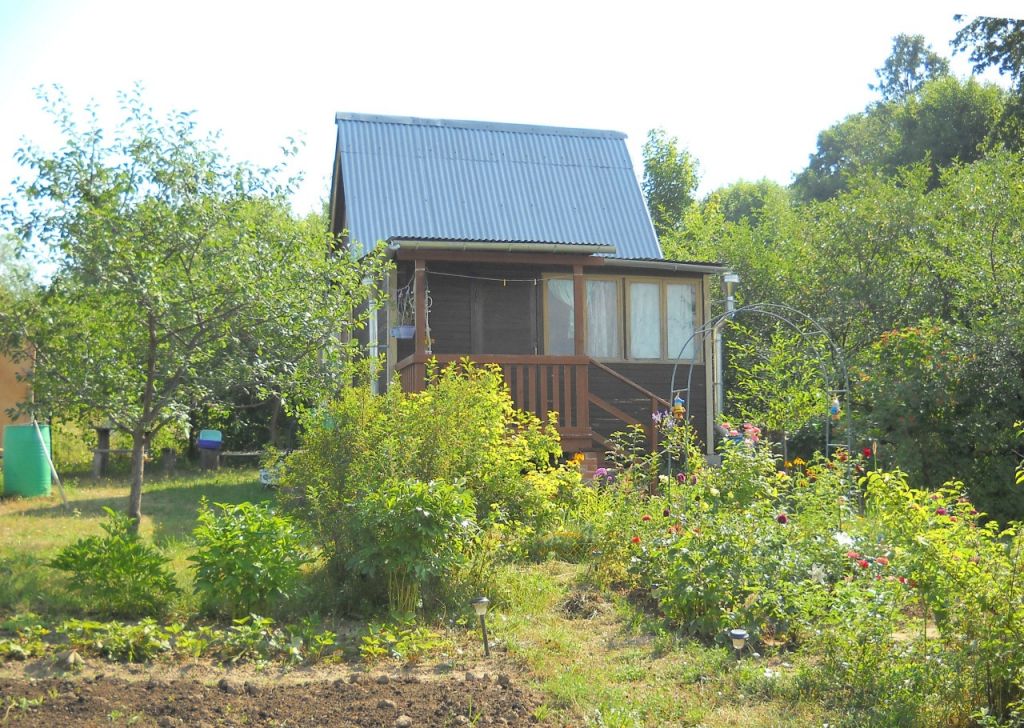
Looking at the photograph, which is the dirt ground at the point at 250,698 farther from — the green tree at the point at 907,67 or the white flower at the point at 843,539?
the green tree at the point at 907,67

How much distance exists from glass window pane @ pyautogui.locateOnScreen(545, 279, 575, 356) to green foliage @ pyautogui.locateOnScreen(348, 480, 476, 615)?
27.6 ft

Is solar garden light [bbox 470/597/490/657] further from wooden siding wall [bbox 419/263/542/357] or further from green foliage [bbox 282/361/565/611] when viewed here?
wooden siding wall [bbox 419/263/542/357]

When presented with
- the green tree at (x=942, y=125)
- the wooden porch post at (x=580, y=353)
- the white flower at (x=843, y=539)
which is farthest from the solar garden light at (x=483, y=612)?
the green tree at (x=942, y=125)

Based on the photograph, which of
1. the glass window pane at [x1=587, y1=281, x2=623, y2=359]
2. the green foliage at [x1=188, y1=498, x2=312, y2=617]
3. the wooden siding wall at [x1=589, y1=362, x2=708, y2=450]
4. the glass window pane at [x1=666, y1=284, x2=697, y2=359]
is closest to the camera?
the green foliage at [x1=188, y1=498, x2=312, y2=617]

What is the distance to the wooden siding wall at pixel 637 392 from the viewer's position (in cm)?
1391

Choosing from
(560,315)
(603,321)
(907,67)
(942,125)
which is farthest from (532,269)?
(907,67)

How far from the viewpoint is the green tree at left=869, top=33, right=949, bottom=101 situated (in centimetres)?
4034

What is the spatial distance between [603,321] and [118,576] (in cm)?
975

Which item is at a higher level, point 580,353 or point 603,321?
point 603,321

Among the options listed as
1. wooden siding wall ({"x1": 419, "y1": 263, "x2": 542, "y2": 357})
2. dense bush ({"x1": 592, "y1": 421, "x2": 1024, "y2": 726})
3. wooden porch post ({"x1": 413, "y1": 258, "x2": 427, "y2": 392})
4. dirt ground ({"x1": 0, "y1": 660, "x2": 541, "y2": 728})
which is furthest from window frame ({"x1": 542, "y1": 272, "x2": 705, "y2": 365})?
dirt ground ({"x1": 0, "y1": 660, "x2": 541, "y2": 728})

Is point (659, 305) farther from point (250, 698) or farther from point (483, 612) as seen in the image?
point (250, 698)

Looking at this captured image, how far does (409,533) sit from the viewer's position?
21.1 feet

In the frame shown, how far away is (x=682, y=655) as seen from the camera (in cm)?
582

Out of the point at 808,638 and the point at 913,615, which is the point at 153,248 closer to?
the point at 808,638
